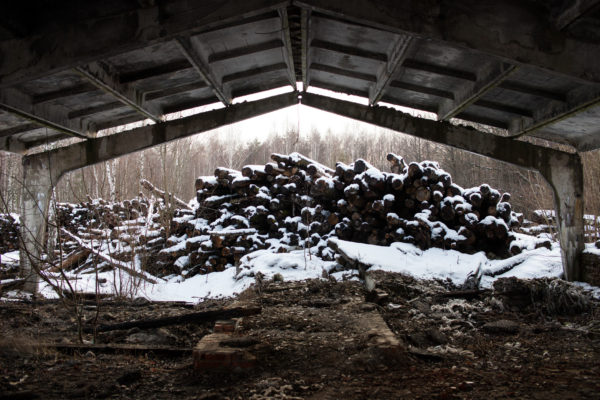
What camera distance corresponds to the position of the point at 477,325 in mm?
4301

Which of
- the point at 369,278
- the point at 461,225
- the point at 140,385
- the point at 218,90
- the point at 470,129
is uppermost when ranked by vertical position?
the point at 218,90

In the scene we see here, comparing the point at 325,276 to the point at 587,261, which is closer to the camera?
the point at 587,261

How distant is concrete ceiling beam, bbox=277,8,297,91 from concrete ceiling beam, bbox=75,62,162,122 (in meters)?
2.18

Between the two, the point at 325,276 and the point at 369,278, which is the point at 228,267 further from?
the point at 369,278

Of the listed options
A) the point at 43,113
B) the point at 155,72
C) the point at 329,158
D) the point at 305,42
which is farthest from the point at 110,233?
the point at 329,158

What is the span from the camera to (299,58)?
566cm

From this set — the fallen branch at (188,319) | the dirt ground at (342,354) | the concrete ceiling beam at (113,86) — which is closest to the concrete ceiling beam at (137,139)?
the concrete ceiling beam at (113,86)

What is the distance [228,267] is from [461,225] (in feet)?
17.2

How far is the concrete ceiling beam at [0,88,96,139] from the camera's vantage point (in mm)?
4590

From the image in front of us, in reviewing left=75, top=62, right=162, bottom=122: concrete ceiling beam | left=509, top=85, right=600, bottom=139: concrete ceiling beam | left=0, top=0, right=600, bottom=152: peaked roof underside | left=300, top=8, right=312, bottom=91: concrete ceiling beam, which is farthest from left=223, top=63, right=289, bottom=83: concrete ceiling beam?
left=509, top=85, right=600, bottom=139: concrete ceiling beam

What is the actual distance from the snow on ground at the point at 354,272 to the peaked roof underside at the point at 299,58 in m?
2.13

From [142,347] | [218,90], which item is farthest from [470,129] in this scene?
[142,347]

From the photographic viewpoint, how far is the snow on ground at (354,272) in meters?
6.37

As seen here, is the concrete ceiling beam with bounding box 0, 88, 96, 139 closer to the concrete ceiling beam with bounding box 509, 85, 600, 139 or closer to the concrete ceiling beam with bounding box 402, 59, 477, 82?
the concrete ceiling beam with bounding box 402, 59, 477, 82
